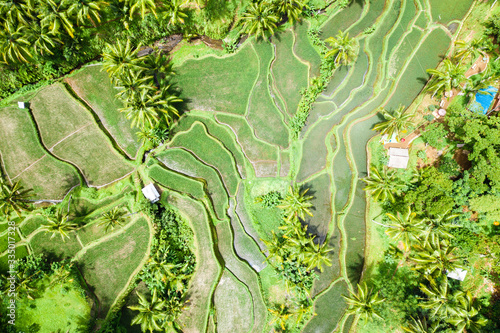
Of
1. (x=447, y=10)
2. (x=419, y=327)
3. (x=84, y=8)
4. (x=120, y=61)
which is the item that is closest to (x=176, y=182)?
(x=120, y=61)

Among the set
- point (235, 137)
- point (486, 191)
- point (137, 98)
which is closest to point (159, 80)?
point (137, 98)

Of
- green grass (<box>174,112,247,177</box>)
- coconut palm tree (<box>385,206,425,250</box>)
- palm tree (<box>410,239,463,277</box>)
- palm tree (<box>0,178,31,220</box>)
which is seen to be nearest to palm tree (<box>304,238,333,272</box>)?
coconut palm tree (<box>385,206,425,250</box>)

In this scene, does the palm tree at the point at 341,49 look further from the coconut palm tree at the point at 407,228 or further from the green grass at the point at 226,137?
the coconut palm tree at the point at 407,228

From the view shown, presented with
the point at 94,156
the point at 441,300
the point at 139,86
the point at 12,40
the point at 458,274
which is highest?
the point at 12,40

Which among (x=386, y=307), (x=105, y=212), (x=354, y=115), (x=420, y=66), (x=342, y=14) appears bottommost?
(x=386, y=307)

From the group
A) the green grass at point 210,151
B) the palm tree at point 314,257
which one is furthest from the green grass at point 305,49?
the palm tree at point 314,257

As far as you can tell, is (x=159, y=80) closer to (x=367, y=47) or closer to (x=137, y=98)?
(x=137, y=98)

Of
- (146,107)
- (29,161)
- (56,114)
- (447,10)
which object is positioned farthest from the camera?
(447,10)

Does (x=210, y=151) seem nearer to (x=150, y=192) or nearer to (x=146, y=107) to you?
(x=150, y=192)
